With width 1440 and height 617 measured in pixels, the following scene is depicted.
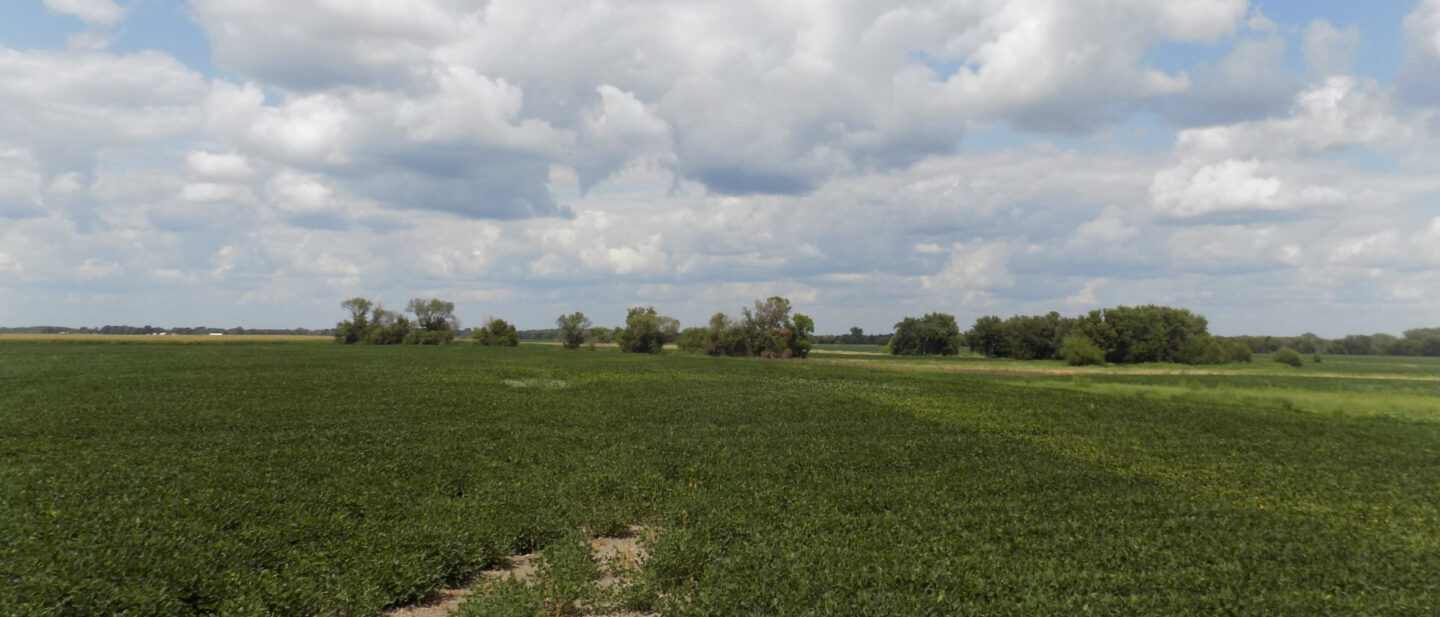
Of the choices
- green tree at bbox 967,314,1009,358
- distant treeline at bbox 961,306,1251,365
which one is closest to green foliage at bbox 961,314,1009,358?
green tree at bbox 967,314,1009,358

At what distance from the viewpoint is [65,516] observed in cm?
1295

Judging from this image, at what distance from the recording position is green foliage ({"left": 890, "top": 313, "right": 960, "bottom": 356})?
142m

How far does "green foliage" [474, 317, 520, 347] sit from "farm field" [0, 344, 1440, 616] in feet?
356

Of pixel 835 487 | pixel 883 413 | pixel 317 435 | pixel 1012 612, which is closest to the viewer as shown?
pixel 1012 612

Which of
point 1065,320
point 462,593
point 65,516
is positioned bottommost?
point 462,593

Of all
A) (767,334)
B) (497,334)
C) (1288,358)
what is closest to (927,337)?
(767,334)

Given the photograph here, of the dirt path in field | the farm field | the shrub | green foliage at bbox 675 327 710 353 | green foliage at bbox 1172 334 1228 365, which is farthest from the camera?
green foliage at bbox 675 327 710 353

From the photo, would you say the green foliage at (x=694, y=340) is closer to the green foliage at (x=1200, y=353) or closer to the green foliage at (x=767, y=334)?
the green foliage at (x=767, y=334)

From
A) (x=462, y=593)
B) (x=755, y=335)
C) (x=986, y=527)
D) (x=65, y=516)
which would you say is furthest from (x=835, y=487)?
(x=755, y=335)

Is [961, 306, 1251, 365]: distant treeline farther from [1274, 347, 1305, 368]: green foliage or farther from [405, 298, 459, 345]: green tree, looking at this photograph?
[405, 298, 459, 345]: green tree

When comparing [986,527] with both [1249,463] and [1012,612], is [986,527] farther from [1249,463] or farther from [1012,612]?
[1249,463]

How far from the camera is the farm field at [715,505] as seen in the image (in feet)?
36.6

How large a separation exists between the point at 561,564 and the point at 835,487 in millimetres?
8730

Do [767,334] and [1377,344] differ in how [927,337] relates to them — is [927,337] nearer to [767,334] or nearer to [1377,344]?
[767,334]
